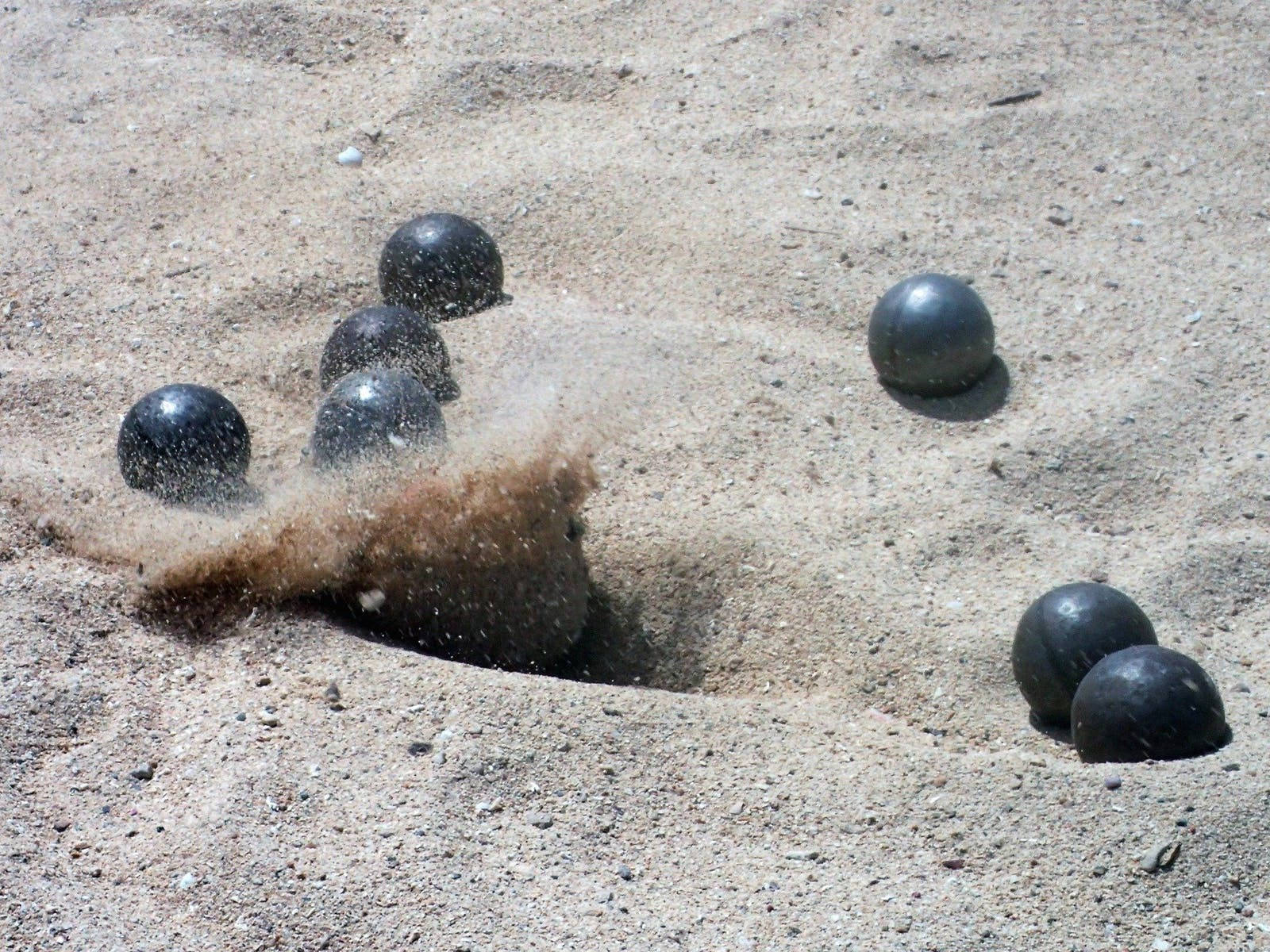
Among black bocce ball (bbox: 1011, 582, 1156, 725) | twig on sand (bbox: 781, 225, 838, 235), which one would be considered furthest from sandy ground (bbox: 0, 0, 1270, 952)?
black bocce ball (bbox: 1011, 582, 1156, 725)

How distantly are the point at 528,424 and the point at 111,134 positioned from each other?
2.71 metres

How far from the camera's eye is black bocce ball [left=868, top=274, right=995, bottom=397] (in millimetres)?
4562

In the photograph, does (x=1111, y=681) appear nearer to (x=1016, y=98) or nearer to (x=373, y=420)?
(x=373, y=420)

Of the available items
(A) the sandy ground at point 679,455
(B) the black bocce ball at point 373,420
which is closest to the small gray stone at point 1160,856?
(A) the sandy ground at point 679,455

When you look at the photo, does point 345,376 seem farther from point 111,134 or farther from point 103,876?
point 111,134

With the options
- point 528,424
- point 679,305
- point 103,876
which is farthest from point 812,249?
point 103,876

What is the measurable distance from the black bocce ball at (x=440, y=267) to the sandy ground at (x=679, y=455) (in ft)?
0.44

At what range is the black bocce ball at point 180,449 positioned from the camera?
13.4 ft

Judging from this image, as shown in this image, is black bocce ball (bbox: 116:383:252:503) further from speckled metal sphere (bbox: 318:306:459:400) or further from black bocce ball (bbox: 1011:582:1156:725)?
black bocce ball (bbox: 1011:582:1156:725)

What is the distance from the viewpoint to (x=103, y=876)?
286 cm

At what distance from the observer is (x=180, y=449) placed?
408 centimetres

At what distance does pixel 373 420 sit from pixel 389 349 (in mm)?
550

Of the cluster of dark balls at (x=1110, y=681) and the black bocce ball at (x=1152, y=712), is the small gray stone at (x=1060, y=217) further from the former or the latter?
the black bocce ball at (x=1152, y=712)

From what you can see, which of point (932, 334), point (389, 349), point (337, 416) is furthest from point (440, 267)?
point (932, 334)
